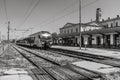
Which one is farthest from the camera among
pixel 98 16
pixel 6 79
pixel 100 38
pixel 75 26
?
pixel 98 16

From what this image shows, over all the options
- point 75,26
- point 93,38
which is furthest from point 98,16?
point 93,38

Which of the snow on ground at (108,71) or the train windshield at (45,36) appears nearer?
the snow on ground at (108,71)

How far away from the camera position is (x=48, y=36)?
3156 centimetres

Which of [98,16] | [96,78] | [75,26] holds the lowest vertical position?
[96,78]

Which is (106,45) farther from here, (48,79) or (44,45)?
(48,79)

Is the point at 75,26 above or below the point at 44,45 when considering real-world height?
above

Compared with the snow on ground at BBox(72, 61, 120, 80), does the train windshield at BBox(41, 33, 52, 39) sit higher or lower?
higher

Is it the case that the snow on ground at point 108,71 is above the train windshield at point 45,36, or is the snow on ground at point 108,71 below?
below

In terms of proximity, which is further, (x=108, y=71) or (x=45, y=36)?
(x=45, y=36)

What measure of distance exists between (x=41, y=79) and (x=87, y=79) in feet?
7.33

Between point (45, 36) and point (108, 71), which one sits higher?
point (45, 36)

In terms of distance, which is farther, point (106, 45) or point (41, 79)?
point (106, 45)

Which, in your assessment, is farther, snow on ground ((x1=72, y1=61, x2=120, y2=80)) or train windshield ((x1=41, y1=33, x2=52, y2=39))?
train windshield ((x1=41, y1=33, x2=52, y2=39))

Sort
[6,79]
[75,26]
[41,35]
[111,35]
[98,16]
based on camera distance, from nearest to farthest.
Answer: [6,79] → [41,35] → [111,35] → [75,26] → [98,16]
